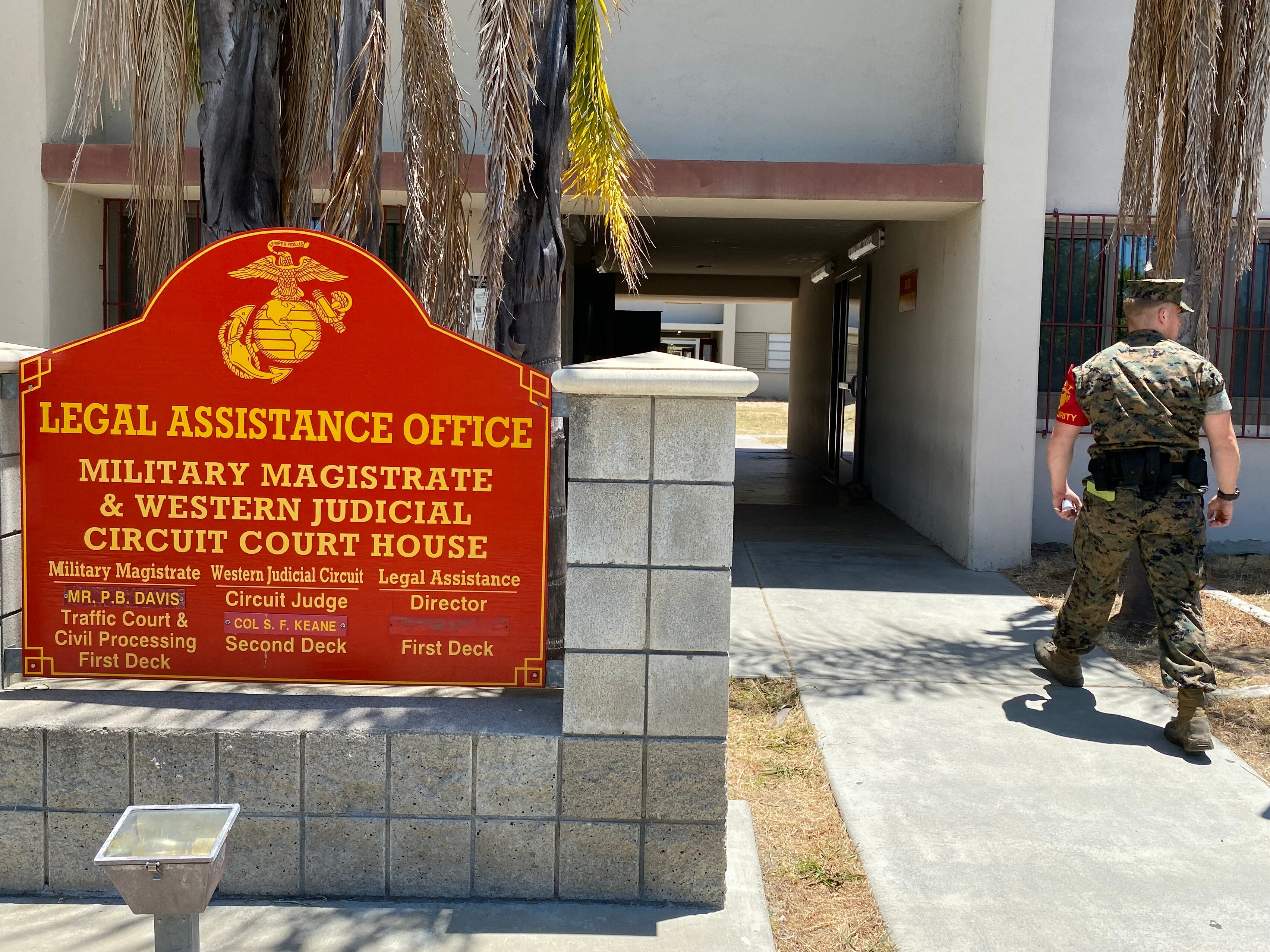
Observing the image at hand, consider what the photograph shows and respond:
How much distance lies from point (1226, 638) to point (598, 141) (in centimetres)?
454

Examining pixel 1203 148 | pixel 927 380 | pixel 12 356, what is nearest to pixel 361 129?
pixel 12 356

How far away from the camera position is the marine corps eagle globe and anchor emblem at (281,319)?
129 inches

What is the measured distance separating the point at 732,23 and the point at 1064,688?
5870 mm

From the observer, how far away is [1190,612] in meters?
4.76

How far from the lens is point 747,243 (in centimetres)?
1377

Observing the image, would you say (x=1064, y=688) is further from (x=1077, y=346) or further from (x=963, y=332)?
(x=1077, y=346)

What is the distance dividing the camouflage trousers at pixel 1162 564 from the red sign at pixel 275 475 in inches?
112

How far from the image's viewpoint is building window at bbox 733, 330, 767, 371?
4131 cm

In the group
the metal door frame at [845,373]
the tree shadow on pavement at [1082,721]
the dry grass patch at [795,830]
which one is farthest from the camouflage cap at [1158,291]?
the metal door frame at [845,373]

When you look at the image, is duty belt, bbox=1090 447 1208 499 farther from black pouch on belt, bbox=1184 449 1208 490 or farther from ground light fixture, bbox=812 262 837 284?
ground light fixture, bbox=812 262 837 284

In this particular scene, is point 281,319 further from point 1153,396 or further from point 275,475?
point 1153,396

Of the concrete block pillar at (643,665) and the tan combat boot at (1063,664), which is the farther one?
the tan combat boot at (1063,664)

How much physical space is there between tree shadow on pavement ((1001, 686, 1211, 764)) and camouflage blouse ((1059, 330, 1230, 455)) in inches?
48.1

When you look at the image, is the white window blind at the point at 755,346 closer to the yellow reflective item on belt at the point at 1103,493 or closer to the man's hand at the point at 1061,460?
the man's hand at the point at 1061,460
